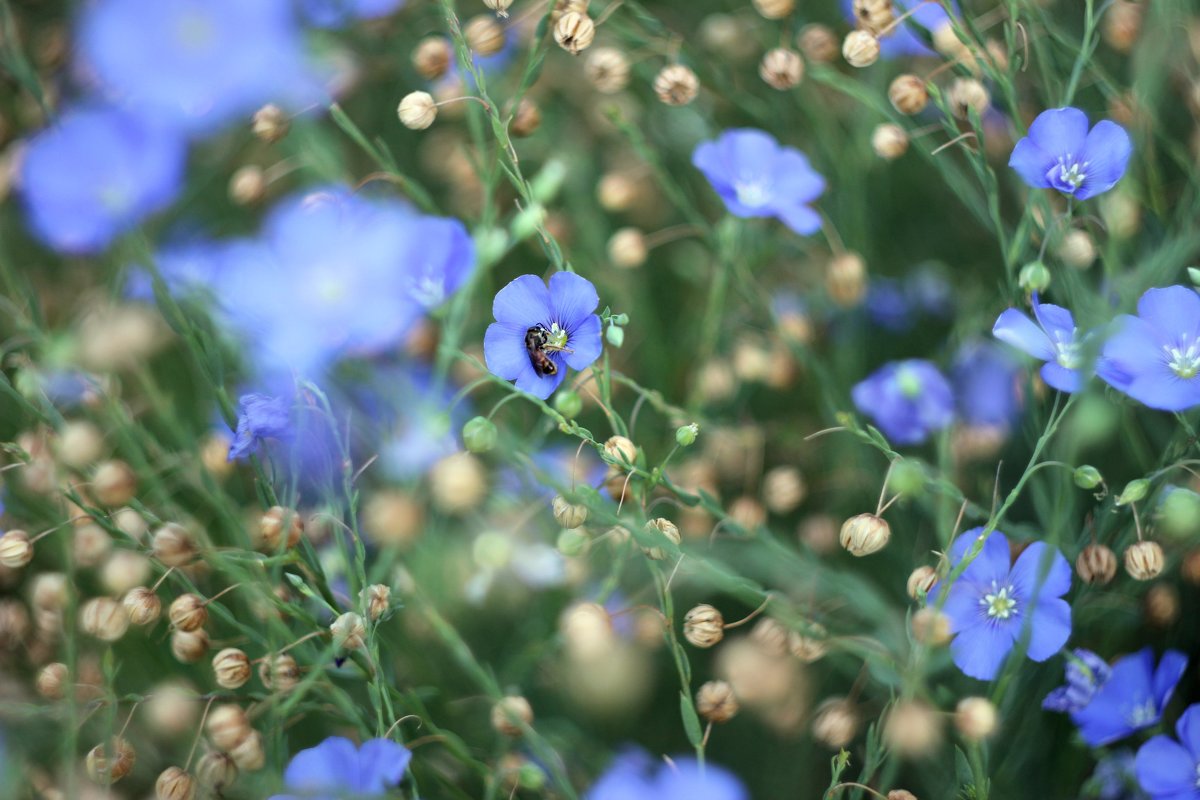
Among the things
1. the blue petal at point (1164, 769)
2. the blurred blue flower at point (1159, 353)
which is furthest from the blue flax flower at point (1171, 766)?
the blurred blue flower at point (1159, 353)

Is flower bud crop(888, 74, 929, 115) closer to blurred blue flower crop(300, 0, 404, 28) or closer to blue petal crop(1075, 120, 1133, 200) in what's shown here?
blue petal crop(1075, 120, 1133, 200)

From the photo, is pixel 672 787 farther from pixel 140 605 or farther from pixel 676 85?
pixel 676 85

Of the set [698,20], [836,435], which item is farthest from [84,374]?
[698,20]

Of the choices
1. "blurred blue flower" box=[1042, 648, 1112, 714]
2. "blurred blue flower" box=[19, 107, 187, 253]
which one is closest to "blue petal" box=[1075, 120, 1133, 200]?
"blurred blue flower" box=[1042, 648, 1112, 714]

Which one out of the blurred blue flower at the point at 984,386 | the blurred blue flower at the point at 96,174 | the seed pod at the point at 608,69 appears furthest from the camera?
the blurred blue flower at the point at 96,174

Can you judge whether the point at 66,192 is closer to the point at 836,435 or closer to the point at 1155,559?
the point at 836,435

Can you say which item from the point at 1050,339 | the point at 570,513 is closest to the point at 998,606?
the point at 1050,339

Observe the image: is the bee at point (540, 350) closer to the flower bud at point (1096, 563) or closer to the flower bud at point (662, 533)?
the flower bud at point (662, 533)
